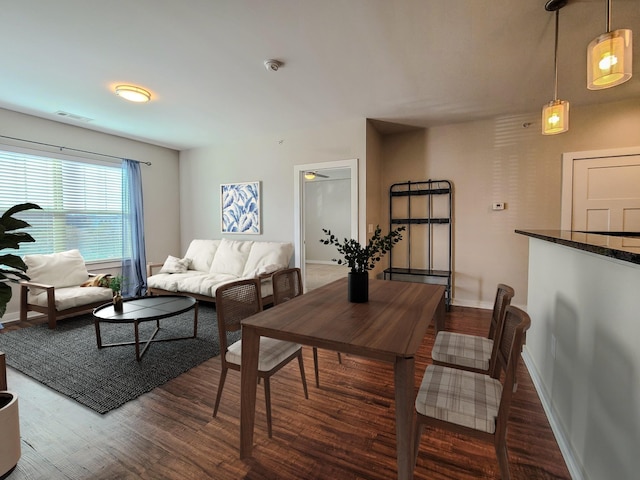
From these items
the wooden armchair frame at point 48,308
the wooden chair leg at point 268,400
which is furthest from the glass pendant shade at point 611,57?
the wooden armchair frame at point 48,308

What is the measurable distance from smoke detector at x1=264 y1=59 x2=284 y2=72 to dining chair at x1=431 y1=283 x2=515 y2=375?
2428 mm

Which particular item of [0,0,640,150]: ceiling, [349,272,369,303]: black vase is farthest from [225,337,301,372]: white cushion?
[0,0,640,150]: ceiling

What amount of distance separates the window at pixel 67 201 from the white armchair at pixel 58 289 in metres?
0.35

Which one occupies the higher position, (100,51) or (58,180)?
(100,51)

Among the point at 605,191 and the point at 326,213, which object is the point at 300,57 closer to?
the point at 605,191

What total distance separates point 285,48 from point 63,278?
3.98 meters

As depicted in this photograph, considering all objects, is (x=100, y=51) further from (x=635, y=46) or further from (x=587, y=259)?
(x=635, y=46)

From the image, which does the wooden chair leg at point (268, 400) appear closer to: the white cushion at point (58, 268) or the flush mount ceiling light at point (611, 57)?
the flush mount ceiling light at point (611, 57)

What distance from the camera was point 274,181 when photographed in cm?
494

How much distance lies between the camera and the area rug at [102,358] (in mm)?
2275

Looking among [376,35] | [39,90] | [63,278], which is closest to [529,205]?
[376,35]

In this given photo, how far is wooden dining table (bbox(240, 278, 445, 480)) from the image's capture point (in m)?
1.21

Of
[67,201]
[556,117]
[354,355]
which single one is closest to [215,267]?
[67,201]

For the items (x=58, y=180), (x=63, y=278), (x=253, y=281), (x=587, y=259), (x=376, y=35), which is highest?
(x=376, y=35)
